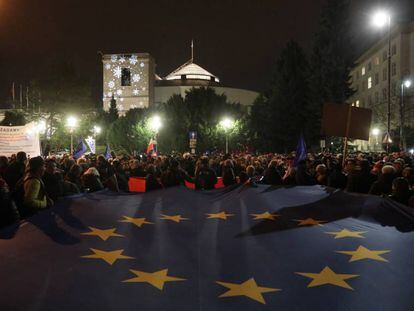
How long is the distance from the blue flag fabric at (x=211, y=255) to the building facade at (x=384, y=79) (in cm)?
4067

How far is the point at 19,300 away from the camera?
132 inches

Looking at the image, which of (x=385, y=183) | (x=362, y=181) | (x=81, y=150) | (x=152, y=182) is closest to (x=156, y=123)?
(x=81, y=150)

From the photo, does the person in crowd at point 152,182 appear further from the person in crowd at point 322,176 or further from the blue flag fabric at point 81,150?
the blue flag fabric at point 81,150

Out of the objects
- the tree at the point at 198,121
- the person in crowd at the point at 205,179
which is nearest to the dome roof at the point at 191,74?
the tree at the point at 198,121

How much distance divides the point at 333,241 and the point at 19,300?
2869 mm

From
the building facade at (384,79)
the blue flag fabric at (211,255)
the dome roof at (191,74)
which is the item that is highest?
the dome roof at (191,74)

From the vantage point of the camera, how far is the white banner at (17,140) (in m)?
14.1

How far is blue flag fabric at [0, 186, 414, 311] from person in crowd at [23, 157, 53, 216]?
489 mm

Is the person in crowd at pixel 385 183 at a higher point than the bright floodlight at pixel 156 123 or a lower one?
lower

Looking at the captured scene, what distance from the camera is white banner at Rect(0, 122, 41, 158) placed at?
1412 cm

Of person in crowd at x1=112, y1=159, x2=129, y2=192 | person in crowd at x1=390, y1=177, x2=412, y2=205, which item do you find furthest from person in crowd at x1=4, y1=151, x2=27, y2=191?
person in crowd at x1=390, y1=177, x2=412, y2=205

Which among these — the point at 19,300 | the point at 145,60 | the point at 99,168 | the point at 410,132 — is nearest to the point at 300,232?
the point at 19,300

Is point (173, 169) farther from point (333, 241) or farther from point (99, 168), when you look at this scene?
point (333, 241)

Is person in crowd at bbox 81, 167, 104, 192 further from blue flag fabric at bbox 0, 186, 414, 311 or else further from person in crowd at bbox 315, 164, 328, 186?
person in crowd at bbox 315, 164, 328, 186
